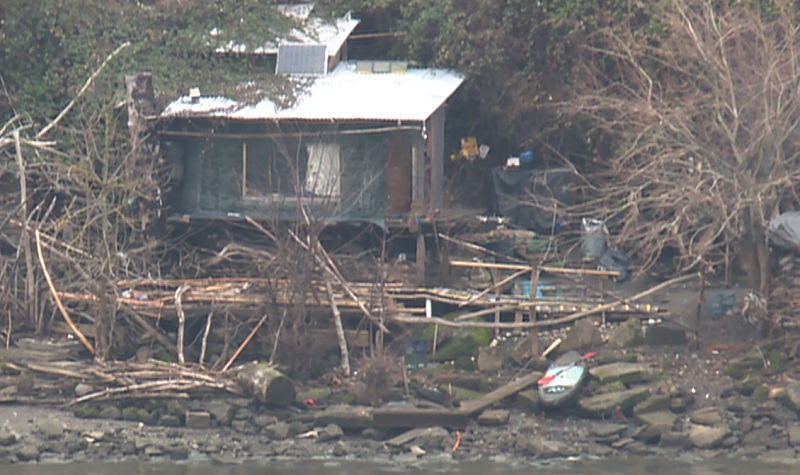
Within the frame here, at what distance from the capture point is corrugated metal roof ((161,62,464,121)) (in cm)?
2348

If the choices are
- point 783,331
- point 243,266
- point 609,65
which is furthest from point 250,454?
point 609,65

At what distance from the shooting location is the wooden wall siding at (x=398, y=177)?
23938 millimetres

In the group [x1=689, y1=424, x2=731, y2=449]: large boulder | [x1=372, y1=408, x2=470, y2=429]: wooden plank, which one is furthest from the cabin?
[x1=689, y1=424, x2=731, y2=449]: large boulder

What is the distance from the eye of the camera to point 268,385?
18.8 metres

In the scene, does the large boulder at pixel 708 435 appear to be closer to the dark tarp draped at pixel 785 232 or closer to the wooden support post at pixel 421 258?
the dark tarp draped at pixel 785 232

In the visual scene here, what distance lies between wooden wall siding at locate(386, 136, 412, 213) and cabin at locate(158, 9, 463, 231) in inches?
0.6

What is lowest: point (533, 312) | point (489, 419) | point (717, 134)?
point (489, 419)

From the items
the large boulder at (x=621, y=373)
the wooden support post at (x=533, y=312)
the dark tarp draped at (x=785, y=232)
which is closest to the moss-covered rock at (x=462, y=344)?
the wooden support post at (x=533, y=312)

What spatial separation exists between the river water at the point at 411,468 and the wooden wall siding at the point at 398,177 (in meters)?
7.02

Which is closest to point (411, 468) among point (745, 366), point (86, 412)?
point (86, 412)

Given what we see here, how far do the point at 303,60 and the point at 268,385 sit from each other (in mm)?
7917

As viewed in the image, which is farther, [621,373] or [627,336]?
[627,336]

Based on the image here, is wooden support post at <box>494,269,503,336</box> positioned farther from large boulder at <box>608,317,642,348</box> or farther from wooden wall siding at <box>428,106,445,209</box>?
wooden wall siding at <box>428,106,445,209</box>

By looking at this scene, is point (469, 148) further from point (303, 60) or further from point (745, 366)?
point (745, 366)
